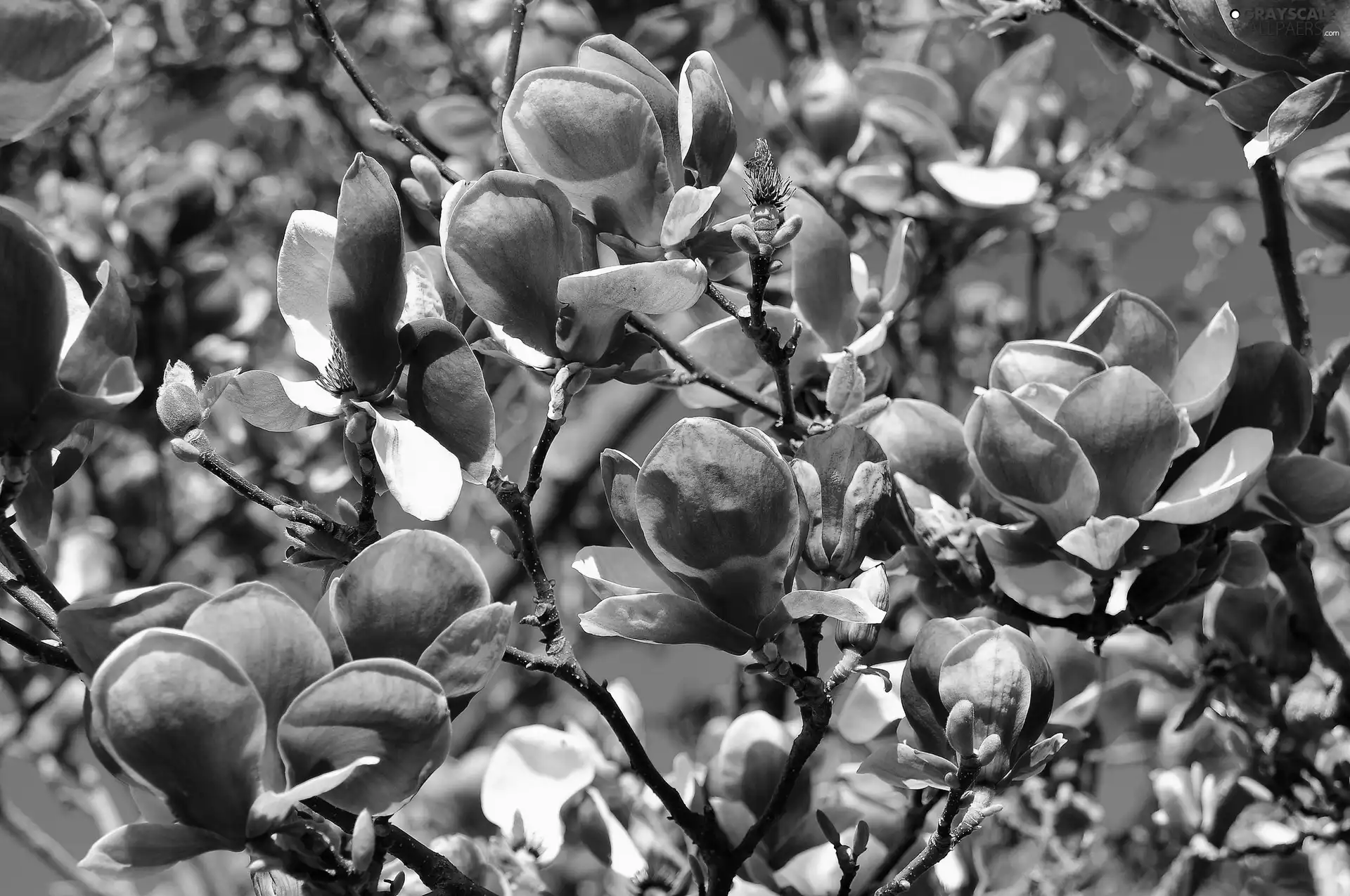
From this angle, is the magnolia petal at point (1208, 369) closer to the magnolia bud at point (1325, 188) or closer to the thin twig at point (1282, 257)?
the thin twig at point (1282, 257)

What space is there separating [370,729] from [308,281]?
31 cm

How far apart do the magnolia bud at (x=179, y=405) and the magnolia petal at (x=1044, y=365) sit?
536 mm

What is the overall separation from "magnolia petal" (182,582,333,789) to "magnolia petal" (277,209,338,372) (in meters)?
0.21

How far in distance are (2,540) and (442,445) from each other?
0.24 m

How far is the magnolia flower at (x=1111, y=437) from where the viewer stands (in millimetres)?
792

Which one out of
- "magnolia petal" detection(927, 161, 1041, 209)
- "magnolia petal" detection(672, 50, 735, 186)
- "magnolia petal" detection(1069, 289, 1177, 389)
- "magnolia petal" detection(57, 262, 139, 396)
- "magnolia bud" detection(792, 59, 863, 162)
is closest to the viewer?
"magnolia petal" detection(57, 262, 139, 396)

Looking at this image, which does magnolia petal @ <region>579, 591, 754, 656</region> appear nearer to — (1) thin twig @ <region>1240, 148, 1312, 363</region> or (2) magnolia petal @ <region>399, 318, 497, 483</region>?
(2) magnolia petal @ <region>399, 318, 497, 483</region>

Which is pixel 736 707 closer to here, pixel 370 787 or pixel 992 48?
pixel 992 48

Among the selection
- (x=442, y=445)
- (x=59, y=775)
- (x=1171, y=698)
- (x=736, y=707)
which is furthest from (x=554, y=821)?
(x=59, y=775)

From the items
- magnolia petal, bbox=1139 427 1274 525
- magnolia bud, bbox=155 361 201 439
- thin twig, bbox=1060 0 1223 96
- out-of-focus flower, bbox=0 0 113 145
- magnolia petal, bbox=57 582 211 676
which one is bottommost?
magnolia petal, bbox=1139 427 1274 525

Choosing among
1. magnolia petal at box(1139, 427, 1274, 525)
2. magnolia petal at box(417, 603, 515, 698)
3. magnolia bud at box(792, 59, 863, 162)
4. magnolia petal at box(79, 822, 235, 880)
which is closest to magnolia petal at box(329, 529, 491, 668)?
magnolia petal at box(417, 603, 515, 698)

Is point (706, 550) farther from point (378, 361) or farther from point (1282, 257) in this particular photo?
point (1282, 257)

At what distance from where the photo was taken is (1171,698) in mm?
1466

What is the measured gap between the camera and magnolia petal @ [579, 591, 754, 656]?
0.70m
